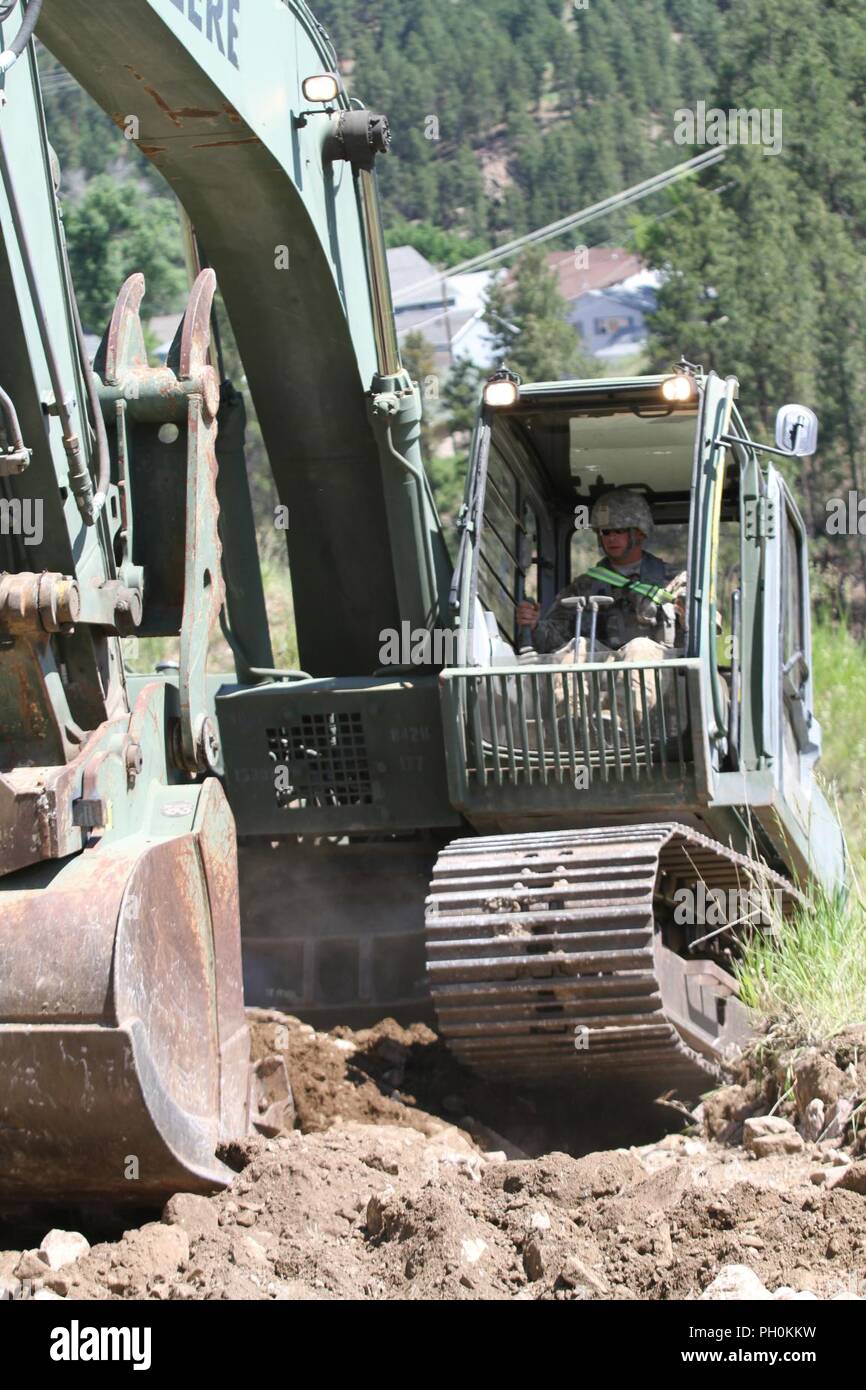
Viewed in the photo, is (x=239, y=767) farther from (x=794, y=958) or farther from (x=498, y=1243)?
(x=498, y=1243)

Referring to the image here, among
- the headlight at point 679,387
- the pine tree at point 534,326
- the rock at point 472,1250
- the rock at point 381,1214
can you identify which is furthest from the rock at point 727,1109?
the pine tree at point 534,326

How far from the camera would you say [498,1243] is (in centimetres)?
455

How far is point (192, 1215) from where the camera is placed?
4773 mm

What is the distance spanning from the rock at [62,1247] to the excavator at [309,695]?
130 mm

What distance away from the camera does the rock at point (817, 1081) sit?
5.42 m

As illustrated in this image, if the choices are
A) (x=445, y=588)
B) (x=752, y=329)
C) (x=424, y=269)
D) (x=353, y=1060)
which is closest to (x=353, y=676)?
(x=445, y=588)

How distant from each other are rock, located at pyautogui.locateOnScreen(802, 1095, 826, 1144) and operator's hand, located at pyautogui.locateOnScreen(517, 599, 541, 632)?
2.60m

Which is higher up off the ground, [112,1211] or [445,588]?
[445,588]

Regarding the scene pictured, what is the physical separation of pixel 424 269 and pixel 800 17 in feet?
133

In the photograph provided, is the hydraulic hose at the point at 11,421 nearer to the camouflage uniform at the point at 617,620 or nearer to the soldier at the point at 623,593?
the soldier at the point at 623,593

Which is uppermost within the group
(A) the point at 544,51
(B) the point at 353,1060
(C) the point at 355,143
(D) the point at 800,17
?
(A) the point at 544,51

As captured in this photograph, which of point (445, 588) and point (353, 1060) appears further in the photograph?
point (445, 588)

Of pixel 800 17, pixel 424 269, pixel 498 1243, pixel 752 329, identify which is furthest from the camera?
pixel 424 269

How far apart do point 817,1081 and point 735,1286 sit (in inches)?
61.7
